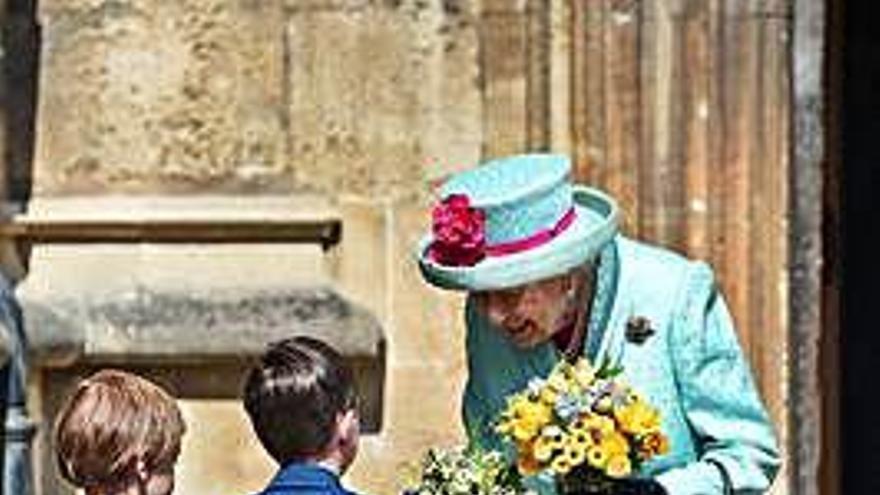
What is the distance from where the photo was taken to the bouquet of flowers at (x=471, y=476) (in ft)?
15.0

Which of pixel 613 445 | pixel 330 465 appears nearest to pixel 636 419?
pixel 613 445

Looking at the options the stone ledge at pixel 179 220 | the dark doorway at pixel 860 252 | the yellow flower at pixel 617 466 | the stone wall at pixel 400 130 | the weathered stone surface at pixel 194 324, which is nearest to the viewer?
the yellow flower at pixel 617 466

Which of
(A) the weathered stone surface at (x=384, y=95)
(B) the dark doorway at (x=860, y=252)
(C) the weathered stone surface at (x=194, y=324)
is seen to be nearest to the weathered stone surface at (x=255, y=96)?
(A) the weathered stone surface at (x=384, y=95)

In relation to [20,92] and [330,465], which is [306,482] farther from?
[20,92]

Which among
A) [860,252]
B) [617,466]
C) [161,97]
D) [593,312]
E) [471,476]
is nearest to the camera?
[617,466]

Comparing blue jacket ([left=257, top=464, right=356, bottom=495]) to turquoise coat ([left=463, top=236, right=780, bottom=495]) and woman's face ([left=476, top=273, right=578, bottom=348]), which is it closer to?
turquoise coat ([left=463, top=236, right=780, bottom=495])

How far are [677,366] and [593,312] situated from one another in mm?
153

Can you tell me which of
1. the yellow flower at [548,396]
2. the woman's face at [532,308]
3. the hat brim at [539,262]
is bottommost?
the yellow flower at [548,396]

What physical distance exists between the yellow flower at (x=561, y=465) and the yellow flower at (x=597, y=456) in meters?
0.03

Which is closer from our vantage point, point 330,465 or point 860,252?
point 330,465

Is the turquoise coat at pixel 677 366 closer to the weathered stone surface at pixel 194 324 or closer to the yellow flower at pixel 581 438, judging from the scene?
the yellow flower at pixel 581 438

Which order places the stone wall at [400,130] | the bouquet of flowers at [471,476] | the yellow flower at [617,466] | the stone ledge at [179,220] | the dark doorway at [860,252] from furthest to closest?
the dark doorway at [860,252] → the stone ledge at [179,220] → the stone wall at [400,130] → the bouquet of flowers at [471,476] → the yellow flower at [617,466]

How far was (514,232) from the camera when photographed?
15.1ft

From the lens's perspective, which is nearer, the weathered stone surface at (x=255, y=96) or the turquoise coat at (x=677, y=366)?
the turquoise coat at (x=677, y=366)
